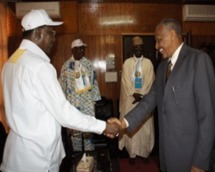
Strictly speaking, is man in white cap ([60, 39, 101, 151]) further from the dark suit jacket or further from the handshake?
the dark suit jacket

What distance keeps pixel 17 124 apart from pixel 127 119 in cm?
114

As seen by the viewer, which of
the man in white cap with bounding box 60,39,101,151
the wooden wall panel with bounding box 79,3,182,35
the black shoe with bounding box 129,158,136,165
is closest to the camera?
the black shoe with bounding box 129,158,136,165

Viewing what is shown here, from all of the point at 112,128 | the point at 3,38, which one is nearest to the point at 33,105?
the point at 112,128

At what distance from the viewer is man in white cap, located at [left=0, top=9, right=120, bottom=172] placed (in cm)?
168

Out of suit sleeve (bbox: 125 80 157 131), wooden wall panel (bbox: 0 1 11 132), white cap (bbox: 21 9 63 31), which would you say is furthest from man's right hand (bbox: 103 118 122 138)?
wooden wall panel (bbox: 0 1 11 132)

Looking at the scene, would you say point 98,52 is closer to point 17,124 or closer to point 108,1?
point 108,1

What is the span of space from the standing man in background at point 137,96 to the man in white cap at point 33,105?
2330mm

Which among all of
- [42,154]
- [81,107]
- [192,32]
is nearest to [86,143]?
[81,107]

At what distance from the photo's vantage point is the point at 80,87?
414 centimetres

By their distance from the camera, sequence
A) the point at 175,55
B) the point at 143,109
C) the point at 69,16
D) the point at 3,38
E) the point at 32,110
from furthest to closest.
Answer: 1. the point at 69,16
2. the point at 3,38
3. the point at 143,109
4. the point at 175,55
5. the point at 32,110

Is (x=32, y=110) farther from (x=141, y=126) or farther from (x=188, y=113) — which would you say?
(x=141, y=126)

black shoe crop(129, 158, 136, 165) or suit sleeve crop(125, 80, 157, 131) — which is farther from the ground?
suit sleeve crop(125, 80, 157, 131)

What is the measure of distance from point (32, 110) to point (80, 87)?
2447mm

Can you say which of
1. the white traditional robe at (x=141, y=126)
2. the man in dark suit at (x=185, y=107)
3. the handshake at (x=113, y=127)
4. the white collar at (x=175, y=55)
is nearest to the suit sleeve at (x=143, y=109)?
the handshake at (x=113, y=127)
